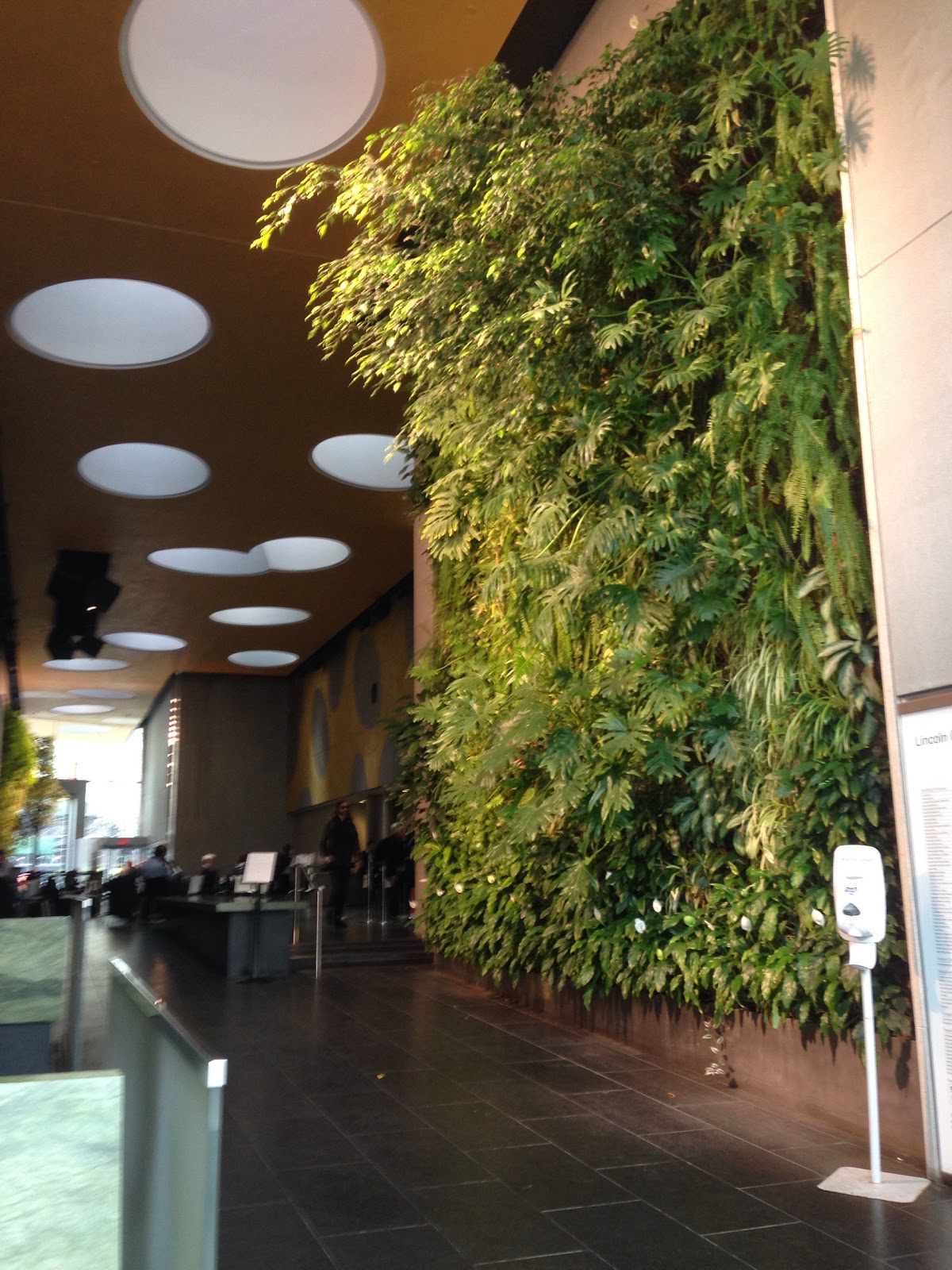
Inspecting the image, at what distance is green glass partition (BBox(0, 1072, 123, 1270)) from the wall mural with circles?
56.1 feet

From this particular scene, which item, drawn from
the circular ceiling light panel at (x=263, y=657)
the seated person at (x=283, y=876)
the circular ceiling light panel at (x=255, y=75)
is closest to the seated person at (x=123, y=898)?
the seated person at (x=283, y=876)

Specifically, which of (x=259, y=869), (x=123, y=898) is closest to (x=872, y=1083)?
(x=259, y=869)

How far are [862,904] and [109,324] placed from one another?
31.7 feet

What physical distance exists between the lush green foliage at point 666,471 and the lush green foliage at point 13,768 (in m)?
25.3

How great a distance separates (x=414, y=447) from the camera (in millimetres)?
10141

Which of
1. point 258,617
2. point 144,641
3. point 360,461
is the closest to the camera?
point 360,461

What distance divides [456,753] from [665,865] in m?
2.09

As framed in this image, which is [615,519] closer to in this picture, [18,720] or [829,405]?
[829,405]

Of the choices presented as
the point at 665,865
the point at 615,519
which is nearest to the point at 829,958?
the point at 665,865

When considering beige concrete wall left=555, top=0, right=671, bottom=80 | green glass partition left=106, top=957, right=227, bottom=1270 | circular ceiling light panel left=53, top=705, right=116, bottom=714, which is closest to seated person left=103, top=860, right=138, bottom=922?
beige concrete wall left=555, top=0, right=671, bottom=80

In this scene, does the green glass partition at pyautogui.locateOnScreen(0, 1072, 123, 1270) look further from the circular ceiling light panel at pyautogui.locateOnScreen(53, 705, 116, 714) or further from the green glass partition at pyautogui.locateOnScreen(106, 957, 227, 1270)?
the circular ceiling light panel at pyautogui.locateOnScreen(53, 705, 116, 714)

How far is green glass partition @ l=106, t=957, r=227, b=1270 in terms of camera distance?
168cm

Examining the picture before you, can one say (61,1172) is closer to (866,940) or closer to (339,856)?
(866,940)

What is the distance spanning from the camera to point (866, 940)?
3.95 m
